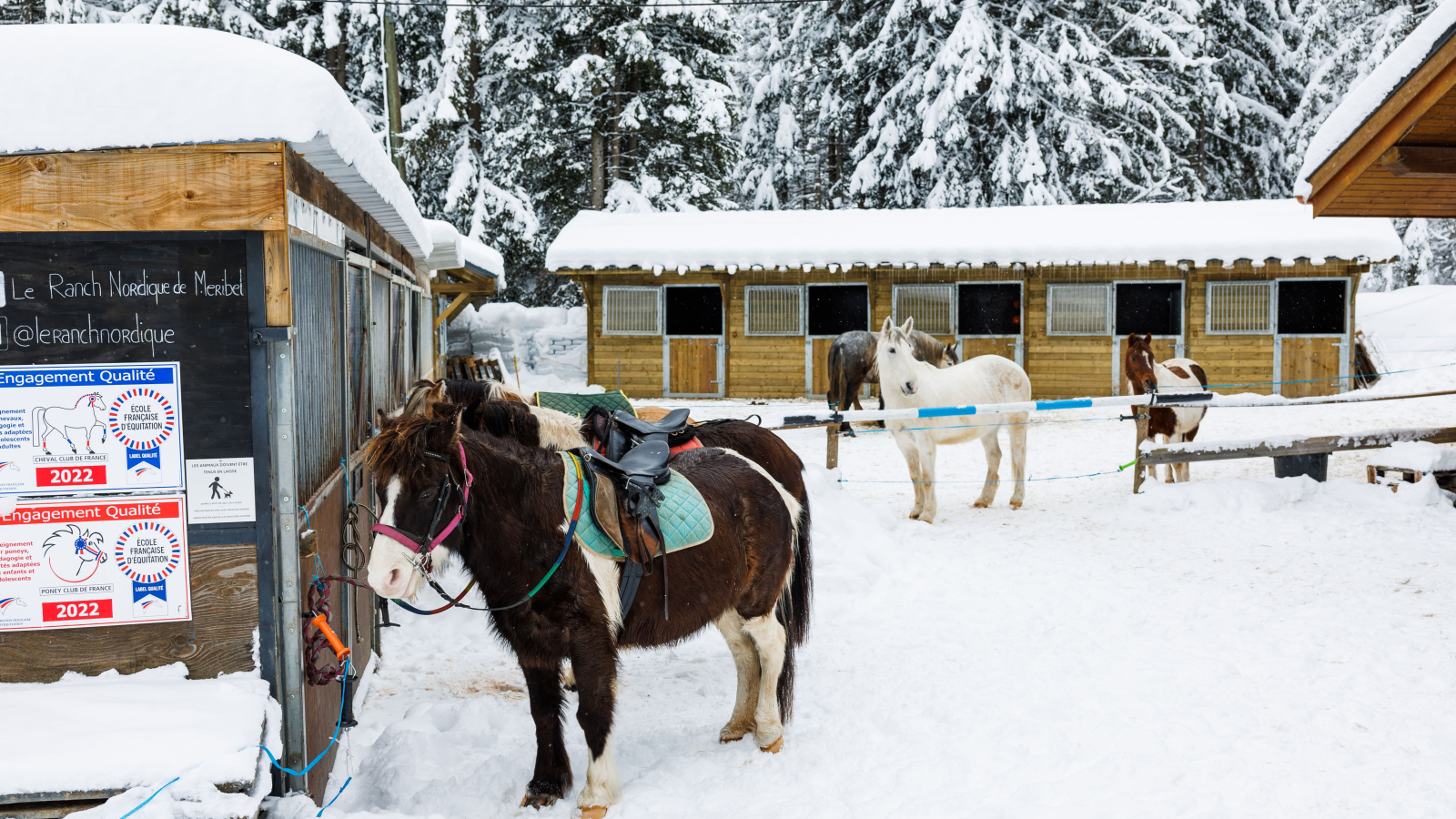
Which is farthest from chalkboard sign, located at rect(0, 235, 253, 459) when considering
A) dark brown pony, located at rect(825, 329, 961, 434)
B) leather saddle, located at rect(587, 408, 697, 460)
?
dark brown pony, located at rect(825, 329, 961, 434)

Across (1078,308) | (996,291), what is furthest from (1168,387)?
(996,291)

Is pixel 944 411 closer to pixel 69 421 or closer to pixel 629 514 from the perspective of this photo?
pixel 629 514

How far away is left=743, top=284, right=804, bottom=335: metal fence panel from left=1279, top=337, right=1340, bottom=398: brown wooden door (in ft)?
28.7

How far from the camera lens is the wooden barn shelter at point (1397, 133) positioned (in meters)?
5.95

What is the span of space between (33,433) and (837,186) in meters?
29.0

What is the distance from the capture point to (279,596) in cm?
309

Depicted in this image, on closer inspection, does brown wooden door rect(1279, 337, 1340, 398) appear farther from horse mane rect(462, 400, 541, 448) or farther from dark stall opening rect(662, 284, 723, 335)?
horse mane rect(462, 400, 541, 448)

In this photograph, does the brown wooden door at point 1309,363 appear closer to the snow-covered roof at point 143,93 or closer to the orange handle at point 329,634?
the orange handle at point 329,634

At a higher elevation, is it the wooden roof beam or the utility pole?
the utility pole

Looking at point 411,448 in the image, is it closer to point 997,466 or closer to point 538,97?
point 997,466

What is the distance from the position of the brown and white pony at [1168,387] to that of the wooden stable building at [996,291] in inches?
235

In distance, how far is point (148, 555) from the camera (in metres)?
3.02

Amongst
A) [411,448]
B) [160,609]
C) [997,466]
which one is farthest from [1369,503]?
[160,609]

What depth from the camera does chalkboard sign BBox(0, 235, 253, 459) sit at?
9.54 feet
